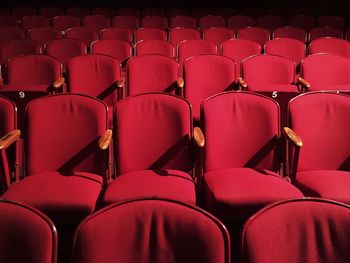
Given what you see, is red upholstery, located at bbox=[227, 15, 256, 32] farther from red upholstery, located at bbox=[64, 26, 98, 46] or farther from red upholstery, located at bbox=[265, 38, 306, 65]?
red upholstery, located at bbox=[64, 26, 98, 46]

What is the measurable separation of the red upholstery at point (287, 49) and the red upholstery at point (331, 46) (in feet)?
0.23

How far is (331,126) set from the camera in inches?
50.9

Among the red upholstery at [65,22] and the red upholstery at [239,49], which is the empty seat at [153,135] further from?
the red upholstery at [65,22]

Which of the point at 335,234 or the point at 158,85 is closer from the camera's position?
the point at 335,234

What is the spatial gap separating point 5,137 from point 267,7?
3.83 m

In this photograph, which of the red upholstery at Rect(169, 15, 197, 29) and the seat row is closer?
the seat row

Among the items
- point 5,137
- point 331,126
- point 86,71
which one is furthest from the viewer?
point 86,71

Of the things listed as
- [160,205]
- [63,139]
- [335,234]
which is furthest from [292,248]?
[63,139]

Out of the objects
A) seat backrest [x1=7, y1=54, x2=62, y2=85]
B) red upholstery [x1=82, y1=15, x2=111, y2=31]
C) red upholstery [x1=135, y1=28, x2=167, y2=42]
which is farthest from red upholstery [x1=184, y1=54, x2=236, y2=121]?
red upholstery [x1=82, y1=15, x2=111, y2=31]

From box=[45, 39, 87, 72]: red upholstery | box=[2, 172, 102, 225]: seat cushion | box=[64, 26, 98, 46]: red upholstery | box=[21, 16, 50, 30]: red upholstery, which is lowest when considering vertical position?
box=[2, 172, 102, 225]: seat cushion

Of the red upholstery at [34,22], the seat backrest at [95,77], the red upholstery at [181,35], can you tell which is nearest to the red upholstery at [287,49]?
the red upholstery at [181,35]

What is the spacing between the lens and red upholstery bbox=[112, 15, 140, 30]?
3.26 m

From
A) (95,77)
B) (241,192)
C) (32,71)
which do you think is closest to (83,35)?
(32,71)

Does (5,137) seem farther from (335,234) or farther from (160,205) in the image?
(335,234)
